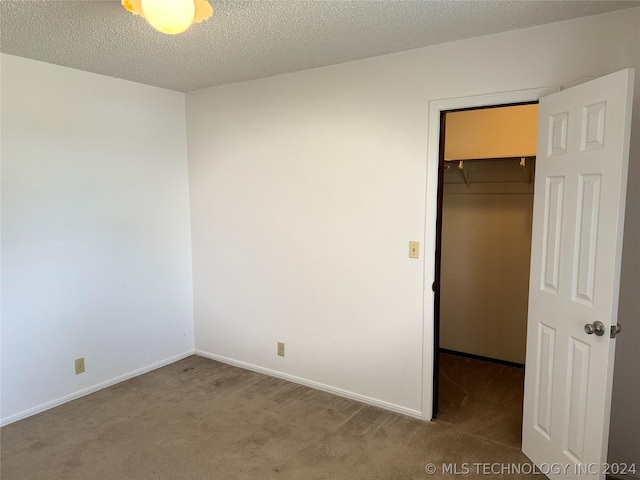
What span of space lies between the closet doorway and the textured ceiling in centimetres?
138

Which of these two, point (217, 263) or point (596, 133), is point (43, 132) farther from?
point (596, 133)

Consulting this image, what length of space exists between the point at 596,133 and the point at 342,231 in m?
1.64

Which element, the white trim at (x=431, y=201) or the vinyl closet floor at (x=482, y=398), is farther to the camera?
the vinyl closet floor at (x=482, y=398)

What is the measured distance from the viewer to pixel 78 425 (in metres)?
2.84

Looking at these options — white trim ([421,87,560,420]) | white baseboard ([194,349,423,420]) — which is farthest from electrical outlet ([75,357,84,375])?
white trim ([421,87,560,420])

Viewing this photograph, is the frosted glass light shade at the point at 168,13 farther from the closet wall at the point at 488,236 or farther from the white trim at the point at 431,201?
the closet wall at the point at 488,236

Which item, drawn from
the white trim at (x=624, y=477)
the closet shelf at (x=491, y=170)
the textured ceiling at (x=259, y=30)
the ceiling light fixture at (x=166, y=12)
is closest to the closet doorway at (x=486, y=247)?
the closet shelf at (x=491, y=170)

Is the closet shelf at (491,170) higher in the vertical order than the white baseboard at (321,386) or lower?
higher

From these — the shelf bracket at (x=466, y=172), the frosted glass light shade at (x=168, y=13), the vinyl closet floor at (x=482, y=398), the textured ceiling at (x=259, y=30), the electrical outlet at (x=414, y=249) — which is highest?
the textured ceiling at (x=259, y=30)

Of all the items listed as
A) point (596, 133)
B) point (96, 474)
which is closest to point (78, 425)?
point (96, 474)

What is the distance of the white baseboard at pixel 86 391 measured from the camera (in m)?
2.91

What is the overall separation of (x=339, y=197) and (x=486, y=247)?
1.58 metres

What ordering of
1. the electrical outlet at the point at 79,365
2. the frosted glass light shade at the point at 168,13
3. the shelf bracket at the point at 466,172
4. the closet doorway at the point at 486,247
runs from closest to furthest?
the frosted glass light shade at the point at 168,13 → the electrical outlet at the point at 79,365 → the closet doorway at the point at 486,247 → the shelf bracket at the point at 466,172

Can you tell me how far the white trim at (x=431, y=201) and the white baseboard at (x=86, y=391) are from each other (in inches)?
88.1
